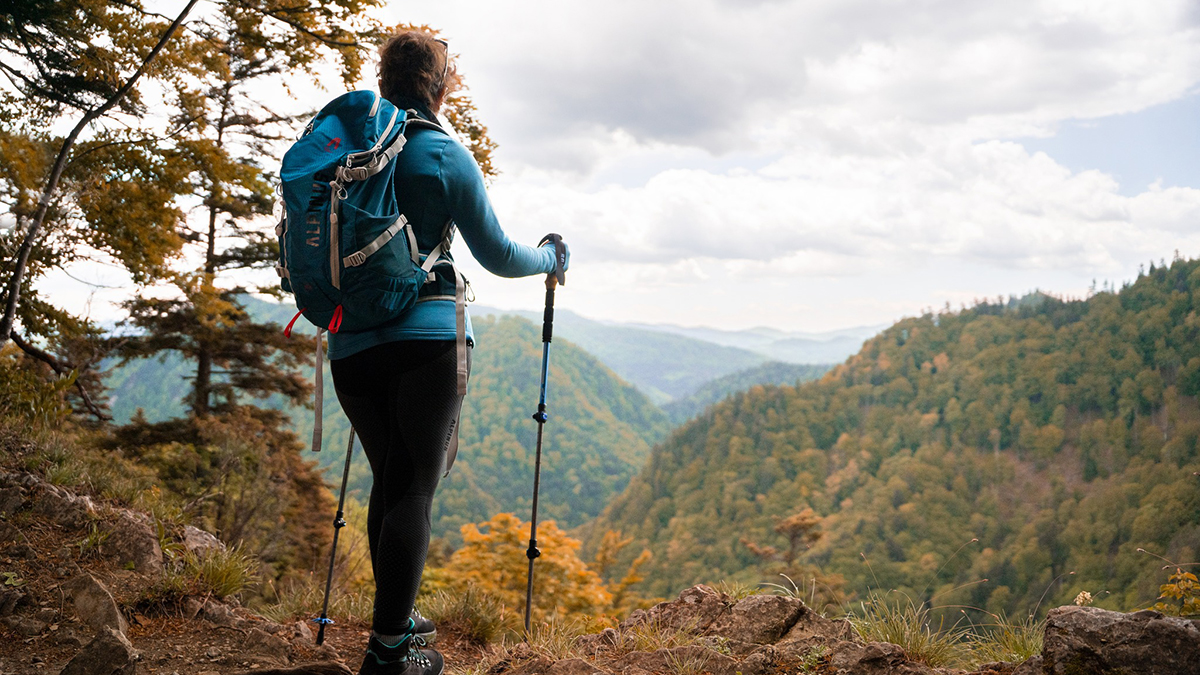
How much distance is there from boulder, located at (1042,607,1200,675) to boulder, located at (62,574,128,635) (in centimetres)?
341

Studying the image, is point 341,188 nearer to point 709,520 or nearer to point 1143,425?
point 709,520

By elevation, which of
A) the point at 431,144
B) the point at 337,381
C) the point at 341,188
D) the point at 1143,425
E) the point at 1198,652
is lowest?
the point at 1143,425

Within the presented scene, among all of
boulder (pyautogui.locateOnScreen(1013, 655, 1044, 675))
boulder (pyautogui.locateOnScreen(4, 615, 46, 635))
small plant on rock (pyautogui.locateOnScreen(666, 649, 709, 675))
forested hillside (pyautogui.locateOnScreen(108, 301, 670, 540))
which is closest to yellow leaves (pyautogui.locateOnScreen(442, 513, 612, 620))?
boulder (pyautogui.locateOnScreen(4, 615, 46, 635))

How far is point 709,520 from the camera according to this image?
304ft

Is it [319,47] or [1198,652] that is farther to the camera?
[319,47]

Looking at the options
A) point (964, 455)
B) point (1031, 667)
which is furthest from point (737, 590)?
point (964, 455)

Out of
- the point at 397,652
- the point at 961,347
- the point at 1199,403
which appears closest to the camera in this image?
the point at 397,652

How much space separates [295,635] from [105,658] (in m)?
0.85

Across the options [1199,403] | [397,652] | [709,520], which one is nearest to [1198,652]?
[397,652]

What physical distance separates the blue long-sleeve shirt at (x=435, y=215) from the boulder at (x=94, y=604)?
1753 millimetres

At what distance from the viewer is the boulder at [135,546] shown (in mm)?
3469

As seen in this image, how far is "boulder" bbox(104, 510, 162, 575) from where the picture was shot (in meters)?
3.47

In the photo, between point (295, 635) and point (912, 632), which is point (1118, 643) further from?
point (295, 635)

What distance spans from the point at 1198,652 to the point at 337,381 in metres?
2.55
